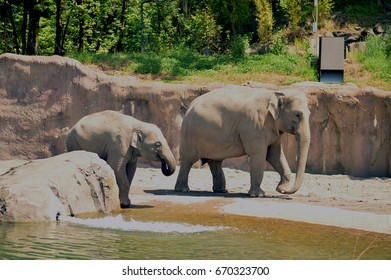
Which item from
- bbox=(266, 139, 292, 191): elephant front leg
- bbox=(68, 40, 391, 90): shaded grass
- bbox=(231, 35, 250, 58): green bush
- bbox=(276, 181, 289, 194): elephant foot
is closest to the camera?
bbox=(276, 181, 289, 194): elephant foot

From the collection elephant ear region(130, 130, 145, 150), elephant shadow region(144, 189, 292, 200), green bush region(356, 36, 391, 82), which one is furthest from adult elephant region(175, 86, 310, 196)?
green bush region(356, 36, 391, 82)

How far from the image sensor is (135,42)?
3875 centimetres

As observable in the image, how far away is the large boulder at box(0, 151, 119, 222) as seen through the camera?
16.2m

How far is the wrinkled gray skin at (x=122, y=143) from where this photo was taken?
735 inches

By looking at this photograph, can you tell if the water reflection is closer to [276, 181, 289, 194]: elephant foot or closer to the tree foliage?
[276, 181, 289, 194]: elephant foot

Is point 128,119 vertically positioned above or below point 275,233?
above

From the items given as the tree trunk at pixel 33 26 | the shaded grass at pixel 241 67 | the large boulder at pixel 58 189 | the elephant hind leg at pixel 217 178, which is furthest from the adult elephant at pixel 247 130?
the tree trunk at pixel 33 26

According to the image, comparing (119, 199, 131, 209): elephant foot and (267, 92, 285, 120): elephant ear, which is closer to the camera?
(119, 199, 131, 209): elephant foot

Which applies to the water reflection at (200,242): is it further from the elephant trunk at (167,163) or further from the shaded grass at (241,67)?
the shaded grass at (241,67)

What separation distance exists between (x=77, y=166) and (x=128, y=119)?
186 centimetres

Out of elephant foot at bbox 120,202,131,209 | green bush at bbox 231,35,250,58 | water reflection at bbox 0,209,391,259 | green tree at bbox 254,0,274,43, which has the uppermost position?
green tree at bbox 254,0,274,43


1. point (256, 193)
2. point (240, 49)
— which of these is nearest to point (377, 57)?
point (240, 49)
